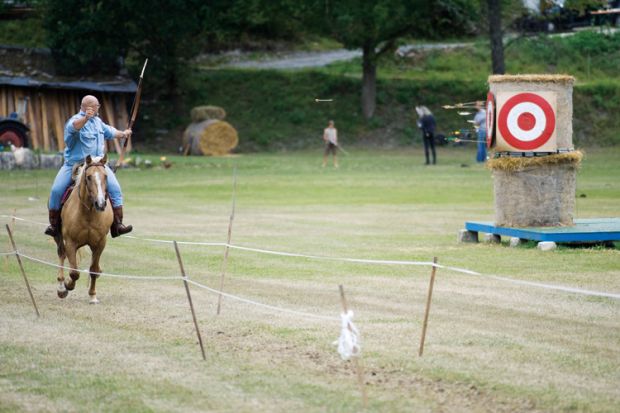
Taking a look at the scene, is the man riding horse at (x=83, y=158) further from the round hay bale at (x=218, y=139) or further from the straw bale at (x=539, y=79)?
the round hay bale at (x=218, y=139)

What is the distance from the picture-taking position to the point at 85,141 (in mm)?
14883

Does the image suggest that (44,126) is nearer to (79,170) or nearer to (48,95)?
(48,95)

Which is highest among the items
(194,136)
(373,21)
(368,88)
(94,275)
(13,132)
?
(373,21)

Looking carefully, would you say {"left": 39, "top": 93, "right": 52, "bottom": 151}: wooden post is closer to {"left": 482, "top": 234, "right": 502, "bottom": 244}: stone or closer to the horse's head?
{"left": 482, "top": 234, "right": 502, "bottom": 244}: stone

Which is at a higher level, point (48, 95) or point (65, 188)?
point (48, 95)

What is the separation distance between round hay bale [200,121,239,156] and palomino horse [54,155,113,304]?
3388 cm

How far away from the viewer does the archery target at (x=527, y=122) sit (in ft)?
62.8

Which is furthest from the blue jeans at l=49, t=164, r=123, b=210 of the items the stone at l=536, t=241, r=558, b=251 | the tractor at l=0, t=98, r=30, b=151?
the tractor at l=0, t=98, r=30, b=151

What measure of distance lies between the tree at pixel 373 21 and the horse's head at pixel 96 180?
3712 centimetres

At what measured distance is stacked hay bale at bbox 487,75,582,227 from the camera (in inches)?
750

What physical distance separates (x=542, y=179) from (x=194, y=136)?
31362mm

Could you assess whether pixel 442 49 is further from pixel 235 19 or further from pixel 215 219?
pixel 215 219

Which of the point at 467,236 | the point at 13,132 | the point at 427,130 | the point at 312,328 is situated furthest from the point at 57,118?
the point at 312,328

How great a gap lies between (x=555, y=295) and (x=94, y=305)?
5766 mm
